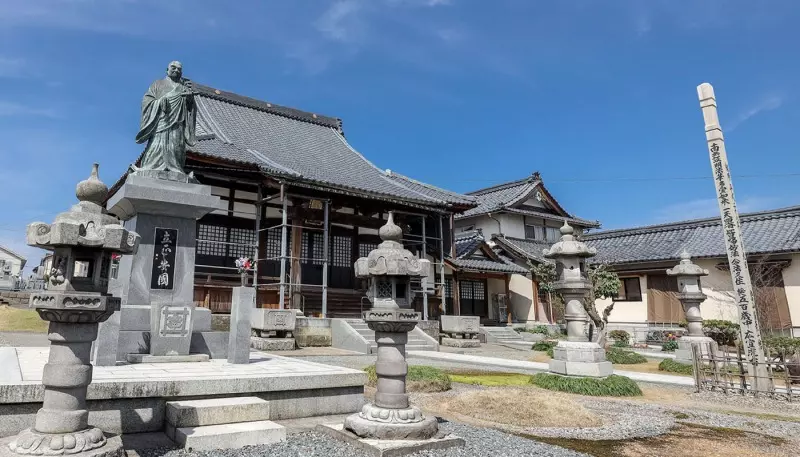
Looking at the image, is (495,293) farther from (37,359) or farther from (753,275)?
(37,359)

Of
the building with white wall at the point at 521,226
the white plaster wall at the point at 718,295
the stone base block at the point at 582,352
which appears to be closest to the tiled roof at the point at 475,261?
the building with white wall at the point at 521,226

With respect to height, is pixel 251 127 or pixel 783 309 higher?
pixel 251 127

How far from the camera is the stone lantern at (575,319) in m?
11.4

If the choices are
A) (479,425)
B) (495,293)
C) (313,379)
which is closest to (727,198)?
(479,425)

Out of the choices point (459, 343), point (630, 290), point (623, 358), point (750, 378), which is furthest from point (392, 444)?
point (630, 290)

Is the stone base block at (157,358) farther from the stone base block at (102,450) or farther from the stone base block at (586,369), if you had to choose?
the stone base block at (586,369)

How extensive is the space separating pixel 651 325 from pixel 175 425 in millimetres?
27502

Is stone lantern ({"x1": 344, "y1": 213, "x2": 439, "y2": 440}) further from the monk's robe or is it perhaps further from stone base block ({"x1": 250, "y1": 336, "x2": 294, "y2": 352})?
stone base block ({"x1": 250, "y1": 336, "x2": 294, "y2": 352})

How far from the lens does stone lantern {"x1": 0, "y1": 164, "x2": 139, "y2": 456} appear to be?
4012mm

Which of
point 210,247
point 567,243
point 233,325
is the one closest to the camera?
point 233,325

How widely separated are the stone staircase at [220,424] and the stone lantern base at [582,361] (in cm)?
818

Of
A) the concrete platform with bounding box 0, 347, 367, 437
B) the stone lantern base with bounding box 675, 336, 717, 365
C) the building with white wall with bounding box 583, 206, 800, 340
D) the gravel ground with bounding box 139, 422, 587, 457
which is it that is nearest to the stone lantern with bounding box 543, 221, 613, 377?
the stone lantern base with bounding box 675, 336, 717, 365

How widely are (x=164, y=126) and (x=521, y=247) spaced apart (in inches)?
1063

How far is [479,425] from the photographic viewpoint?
272 inches
